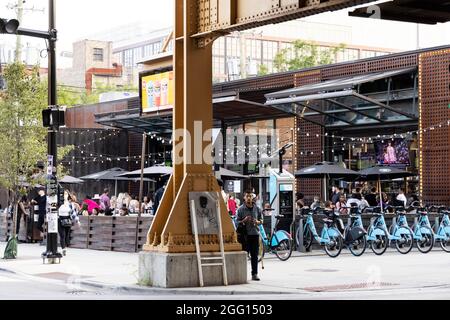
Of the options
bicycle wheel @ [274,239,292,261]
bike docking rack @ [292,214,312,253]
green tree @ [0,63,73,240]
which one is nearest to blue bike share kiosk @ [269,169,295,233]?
bike docking rack @ [292,214,312,253]

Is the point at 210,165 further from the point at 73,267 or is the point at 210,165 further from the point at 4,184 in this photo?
the point at 4,184

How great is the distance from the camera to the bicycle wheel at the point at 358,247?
2361 centimetres

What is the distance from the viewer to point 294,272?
→ 19.2 meters

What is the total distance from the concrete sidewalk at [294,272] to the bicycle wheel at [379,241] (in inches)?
11.7

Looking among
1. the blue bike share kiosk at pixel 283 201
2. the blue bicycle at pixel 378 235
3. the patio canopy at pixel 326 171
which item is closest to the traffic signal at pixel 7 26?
the blue bike share kiosk at pixel 283 201

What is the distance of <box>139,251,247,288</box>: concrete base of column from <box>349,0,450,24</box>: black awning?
5104 millimetres

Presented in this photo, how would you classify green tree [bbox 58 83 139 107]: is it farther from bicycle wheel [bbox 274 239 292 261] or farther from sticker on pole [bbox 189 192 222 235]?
sticker on pole [bbox 189 192 222 235]

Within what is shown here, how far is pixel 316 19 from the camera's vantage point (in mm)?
141750

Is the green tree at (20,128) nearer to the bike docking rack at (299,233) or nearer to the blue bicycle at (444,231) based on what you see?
the bike docking rack at (299,233)

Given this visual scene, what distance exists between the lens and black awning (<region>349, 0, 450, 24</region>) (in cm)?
1550

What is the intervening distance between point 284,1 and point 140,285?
597cm

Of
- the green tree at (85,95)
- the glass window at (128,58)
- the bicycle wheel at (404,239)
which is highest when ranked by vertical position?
the glass window at (128,58)

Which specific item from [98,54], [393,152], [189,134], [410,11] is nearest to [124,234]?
[189,134]

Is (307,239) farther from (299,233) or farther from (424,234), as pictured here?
(424,234)
